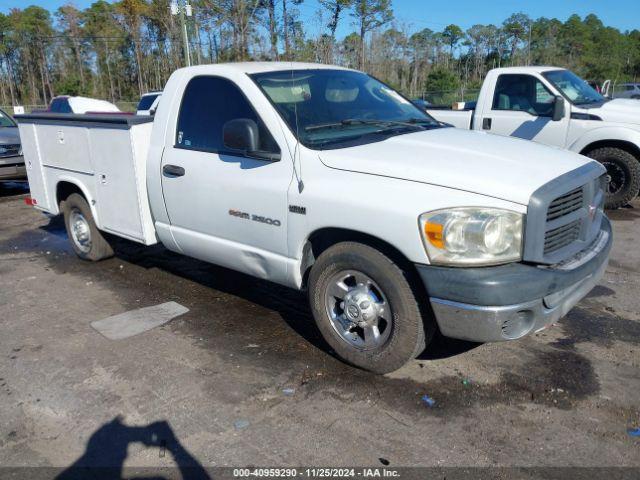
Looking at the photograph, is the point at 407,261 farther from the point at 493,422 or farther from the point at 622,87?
the point at 622,87

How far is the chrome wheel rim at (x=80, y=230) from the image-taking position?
6.25 meters

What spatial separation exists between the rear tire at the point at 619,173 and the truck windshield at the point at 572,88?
0.84m

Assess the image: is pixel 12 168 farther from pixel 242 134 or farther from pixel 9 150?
pixel 242 134

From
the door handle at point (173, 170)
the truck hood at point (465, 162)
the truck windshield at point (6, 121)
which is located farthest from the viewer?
the truck windshield at point (6, 121)

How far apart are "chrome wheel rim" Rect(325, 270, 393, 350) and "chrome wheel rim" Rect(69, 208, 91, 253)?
3663mm

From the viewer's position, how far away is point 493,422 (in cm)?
315

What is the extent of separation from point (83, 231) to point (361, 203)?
4198 mm

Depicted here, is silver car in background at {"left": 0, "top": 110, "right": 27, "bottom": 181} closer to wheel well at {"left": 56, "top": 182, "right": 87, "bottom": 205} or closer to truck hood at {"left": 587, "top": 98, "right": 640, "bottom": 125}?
wheel well at {"left": 56, "top": 182, "right": 87, "bottom": 205}

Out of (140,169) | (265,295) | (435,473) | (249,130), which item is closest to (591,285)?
(435,473)

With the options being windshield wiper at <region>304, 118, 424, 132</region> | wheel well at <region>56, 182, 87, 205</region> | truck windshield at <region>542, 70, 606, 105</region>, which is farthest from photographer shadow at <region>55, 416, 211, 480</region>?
truck windshield at <region>542, 70, 606, 105</region>

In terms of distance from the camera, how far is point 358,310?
3549 mm

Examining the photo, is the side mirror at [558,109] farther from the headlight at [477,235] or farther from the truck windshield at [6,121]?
the truck windshield at [6,121]

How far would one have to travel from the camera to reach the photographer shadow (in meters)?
2.83

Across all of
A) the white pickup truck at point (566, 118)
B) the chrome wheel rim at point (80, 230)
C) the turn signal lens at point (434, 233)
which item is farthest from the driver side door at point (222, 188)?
the white pickup truck at point (566, 118)
